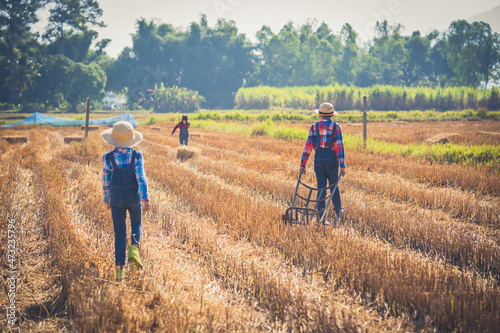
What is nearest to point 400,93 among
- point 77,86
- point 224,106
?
point 224,106

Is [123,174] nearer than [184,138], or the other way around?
[123,174]

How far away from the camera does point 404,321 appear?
10.2 ft

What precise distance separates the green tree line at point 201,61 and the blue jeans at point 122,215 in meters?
56.2

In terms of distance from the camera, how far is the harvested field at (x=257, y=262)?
9.99 feet

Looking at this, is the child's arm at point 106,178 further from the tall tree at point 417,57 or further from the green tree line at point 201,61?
the tall tree at point 417,57

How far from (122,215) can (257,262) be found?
172cm

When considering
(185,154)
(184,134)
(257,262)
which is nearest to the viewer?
(257,262)

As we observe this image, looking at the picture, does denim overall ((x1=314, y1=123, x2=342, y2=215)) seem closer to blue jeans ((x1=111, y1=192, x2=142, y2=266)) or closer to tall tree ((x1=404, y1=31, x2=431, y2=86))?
blue jeans ((x1=111, y1=192, x2=142, y2=266))

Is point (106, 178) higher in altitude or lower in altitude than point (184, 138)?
lower

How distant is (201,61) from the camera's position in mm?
72125

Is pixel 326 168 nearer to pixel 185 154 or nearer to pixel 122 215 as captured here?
pixel 122 215

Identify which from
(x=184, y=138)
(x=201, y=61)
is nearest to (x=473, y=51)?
(x=201, y=61)

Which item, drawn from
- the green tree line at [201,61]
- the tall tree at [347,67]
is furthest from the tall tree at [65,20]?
the tall tree at [347,67]

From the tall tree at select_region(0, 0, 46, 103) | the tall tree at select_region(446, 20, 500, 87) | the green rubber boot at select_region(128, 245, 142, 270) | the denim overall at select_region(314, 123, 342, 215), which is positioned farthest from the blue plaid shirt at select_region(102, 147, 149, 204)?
the tall tree at select_region(446, 20, 500, 87)
